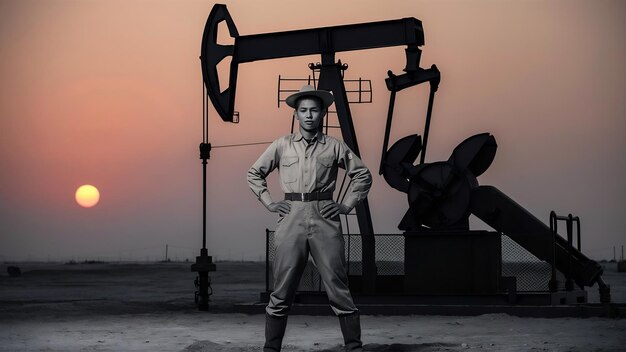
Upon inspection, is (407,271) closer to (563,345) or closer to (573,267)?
(573,267)

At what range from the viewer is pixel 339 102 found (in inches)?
641

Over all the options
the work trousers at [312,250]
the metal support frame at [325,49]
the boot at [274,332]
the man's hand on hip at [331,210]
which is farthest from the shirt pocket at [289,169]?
the metal support frame at [325,49]

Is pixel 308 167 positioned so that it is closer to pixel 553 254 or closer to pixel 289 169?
pixel 289 169

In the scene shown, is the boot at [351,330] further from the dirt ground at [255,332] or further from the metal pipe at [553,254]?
the metal pipe at [553,254]

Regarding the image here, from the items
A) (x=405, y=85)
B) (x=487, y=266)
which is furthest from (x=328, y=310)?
(x=405, y=85)

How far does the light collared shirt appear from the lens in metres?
8.27

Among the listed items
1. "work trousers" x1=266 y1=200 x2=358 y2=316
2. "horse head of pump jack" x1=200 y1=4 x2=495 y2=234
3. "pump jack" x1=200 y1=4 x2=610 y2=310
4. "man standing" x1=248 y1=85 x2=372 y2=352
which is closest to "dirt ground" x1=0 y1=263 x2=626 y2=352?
"pump jack" x1=200 y1=4 x2=610 y2=310

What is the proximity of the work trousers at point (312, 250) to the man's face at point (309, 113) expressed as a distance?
614mm

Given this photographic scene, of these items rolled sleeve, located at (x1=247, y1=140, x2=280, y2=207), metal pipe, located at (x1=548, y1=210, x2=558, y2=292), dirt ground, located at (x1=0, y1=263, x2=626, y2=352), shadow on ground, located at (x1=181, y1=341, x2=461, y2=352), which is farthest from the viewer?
metal pipe, located at (x1=548, y1=210, x2=558, y2=292)

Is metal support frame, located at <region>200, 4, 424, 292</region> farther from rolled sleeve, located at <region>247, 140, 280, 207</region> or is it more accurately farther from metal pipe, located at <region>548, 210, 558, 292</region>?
rolled sleeve, located at <region>247, 140, 280, 207</region>

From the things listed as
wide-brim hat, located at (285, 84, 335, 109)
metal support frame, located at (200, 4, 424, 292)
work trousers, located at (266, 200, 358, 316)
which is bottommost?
work trousers, located at (266, 200, 358, 316)

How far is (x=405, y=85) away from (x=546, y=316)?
399cm

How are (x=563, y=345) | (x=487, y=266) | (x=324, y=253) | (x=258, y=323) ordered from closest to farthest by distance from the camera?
(x=324, y=253), (x=563, y=345), (x=258, y=323), (x=487, y=266)

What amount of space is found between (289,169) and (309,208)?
366 mm
